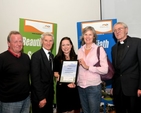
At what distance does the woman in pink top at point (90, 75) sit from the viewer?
2330 millimetres

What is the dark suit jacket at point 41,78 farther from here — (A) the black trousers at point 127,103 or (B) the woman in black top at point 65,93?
(A) the black trousers at point 127,103

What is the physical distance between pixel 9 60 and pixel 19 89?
394mm

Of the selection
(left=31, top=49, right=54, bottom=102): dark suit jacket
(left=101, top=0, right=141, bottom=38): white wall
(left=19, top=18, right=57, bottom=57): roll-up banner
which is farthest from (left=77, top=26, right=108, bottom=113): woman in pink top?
(left=101, top=0, right=141, bottom=38): white wall

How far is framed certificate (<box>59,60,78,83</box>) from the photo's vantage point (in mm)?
2420

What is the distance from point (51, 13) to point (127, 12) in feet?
5.76

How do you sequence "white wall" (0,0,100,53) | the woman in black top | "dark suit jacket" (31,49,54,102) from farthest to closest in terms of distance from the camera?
1. "white wall" (0,0,100,53)
2. the woman in black top
3. "dark suit jacket" (31,49,54,102)

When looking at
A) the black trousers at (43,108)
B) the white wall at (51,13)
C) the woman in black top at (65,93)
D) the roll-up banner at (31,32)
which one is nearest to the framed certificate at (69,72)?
the woman in black top at (65,93)

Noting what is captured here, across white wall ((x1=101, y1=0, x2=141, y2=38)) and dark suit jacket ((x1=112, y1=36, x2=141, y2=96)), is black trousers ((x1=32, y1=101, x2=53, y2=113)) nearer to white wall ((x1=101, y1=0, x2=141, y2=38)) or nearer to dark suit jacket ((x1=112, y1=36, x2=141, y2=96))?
Answer: dark suit jacket ((x1=112, y1=36, x2=141, y2=96))

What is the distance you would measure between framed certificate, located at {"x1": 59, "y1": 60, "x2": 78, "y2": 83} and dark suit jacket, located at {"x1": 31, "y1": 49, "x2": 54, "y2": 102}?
0.19 meters

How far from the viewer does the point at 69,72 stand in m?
2.44

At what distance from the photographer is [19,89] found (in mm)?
2105

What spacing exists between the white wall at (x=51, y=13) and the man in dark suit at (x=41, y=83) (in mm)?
986

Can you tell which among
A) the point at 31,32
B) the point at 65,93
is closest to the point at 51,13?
the point at 31,32

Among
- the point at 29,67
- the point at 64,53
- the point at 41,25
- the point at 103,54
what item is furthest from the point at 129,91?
the point at 41,25
